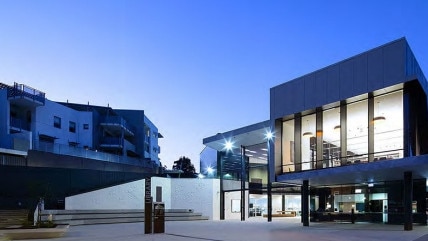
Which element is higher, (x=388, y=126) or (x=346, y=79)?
(x=346, y=79)

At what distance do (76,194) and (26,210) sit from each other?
4.46 metres

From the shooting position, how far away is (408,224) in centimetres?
2088

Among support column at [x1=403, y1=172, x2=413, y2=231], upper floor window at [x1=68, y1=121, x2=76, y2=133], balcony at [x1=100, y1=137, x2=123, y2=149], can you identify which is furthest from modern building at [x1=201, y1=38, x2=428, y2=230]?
balcony at [x1=100, y1=137, x2=123, y2=149]

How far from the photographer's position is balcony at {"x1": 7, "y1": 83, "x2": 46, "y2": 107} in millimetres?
45188

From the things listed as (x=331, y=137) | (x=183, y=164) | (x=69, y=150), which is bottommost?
(x=183, y=164)

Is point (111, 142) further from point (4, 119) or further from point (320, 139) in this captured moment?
point (320, 139)

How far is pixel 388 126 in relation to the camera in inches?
891

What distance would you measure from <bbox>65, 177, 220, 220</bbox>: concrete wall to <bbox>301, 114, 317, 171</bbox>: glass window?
14221 mm

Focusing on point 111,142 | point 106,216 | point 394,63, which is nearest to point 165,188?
point 106,216

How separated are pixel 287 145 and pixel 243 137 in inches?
309

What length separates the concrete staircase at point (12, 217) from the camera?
2620cm

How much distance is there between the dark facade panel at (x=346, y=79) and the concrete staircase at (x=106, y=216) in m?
17.2

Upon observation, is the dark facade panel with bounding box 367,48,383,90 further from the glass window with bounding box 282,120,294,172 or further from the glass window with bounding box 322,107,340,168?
the glass window with bounding box 282,120,294,172

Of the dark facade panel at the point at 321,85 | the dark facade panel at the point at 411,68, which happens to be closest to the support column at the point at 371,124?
A: the dark facade panel at the point at 411,68
